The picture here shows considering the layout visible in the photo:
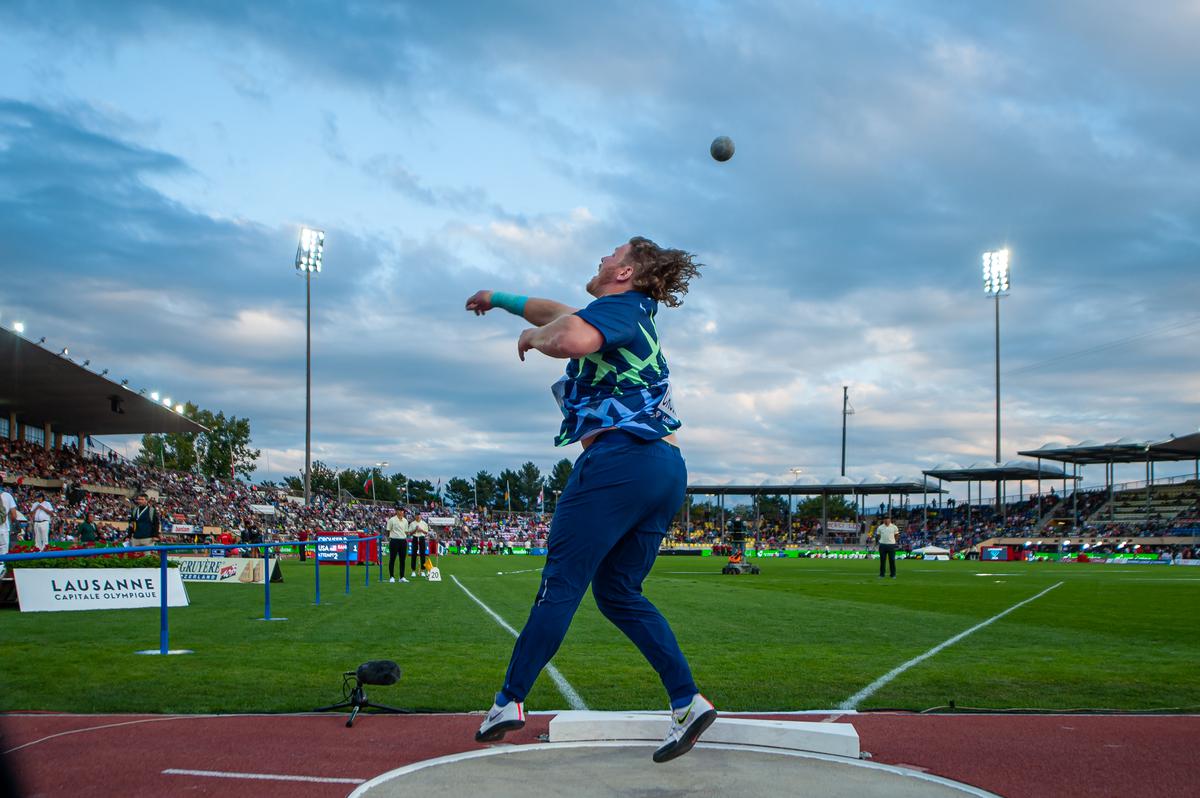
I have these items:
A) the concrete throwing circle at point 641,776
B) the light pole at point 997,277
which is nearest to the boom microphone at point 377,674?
the concrete throwing circle at point 641,776

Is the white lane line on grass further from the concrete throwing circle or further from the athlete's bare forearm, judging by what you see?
the athlete's bare forearm

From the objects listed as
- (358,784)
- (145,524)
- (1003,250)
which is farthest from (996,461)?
(358,784)

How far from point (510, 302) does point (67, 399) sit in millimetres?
51466

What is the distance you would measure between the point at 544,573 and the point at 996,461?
68.9m

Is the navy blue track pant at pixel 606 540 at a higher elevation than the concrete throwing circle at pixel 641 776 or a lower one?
higher

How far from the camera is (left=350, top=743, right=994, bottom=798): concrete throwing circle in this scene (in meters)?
3.48

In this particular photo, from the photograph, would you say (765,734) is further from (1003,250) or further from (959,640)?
(1003,250)

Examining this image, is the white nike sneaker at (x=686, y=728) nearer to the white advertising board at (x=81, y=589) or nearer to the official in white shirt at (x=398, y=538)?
the white advertising board at (x=81, y=589)

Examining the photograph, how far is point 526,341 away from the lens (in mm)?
3732

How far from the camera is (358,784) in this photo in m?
3.66

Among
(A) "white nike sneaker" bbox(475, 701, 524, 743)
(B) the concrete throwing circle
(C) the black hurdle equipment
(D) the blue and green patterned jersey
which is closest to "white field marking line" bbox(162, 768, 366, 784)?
(B) the concrete throwing circle

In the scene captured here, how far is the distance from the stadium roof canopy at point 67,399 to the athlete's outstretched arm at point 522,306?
36445mm

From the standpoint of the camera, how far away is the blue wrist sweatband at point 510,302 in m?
4.32

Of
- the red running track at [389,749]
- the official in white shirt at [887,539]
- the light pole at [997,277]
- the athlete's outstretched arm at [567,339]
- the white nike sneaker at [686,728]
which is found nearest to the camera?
the athlete's outstretched arm at [567,339]
